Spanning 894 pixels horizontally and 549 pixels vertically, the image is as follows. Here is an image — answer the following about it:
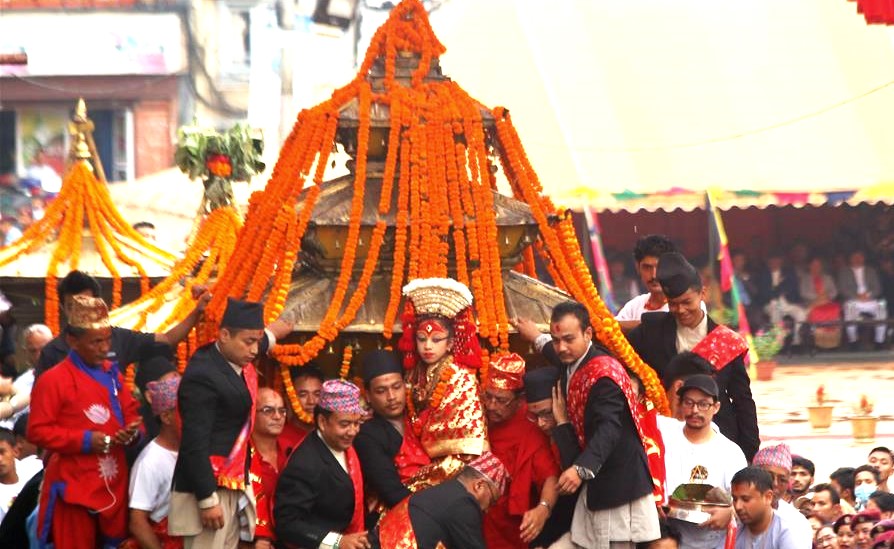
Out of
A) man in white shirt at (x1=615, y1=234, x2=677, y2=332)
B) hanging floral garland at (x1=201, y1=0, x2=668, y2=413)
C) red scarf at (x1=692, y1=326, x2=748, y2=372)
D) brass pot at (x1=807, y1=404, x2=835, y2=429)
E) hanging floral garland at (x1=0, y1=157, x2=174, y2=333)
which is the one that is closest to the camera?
hanging floral garland at (x1=201, y1=0, x2=668, y2=413)

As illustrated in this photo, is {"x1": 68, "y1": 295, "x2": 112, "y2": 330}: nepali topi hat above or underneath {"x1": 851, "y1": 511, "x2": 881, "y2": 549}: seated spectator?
above

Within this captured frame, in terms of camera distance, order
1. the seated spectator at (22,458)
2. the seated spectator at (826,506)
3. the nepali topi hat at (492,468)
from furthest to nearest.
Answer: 1. the seated spectator at (826,506)
2. the seated spectator at (22,458)
3. the nepali topi hat at (492,468)

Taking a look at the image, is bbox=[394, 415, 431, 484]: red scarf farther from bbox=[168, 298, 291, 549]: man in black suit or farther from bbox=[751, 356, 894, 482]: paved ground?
bbox=[751, 356, 894, 482]: paved ground

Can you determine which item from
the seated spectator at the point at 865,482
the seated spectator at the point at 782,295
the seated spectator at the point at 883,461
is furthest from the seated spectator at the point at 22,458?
Result: the seated spectator at the point at 782,295

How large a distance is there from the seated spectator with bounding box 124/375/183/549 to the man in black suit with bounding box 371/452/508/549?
908mm

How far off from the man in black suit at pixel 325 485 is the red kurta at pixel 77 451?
0.82m

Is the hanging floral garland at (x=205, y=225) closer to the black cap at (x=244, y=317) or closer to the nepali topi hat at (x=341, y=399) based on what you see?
the black cap at (x=244, y=317)

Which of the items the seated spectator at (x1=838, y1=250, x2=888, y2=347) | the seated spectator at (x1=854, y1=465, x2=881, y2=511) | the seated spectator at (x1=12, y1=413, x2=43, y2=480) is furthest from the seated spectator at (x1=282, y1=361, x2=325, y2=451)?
the seated spectator at (x1=838, y1=250, x2=888, y2=347)

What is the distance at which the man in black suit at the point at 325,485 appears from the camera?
682 centimetres

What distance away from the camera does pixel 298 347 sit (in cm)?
747

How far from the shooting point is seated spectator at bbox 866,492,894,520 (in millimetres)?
8883

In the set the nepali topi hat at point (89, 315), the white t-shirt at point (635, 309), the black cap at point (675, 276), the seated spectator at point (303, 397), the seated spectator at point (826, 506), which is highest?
the black cap at point (675, 276)

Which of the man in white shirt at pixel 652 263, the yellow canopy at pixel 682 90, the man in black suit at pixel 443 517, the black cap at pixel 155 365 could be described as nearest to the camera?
the man in black suit at pixel 443 517

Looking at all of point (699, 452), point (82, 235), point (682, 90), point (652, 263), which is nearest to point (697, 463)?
point (699, 452)
